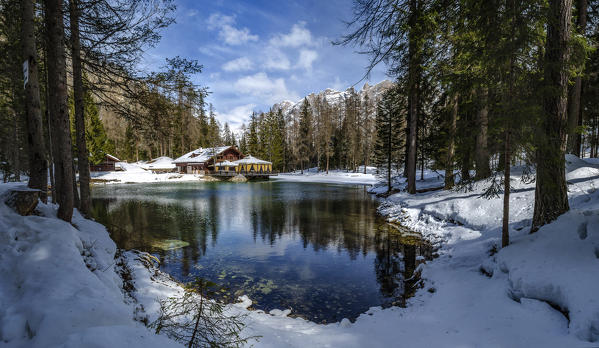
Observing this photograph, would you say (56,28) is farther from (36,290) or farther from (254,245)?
(254,245)

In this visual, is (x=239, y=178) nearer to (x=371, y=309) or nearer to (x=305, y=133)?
(x=305, y=133)

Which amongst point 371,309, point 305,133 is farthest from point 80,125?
point 305,133

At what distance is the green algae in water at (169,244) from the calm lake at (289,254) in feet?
0.11

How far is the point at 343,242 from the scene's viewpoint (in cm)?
1030

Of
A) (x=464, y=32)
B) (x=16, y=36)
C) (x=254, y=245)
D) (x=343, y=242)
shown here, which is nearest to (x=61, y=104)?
(x=16, y=36)

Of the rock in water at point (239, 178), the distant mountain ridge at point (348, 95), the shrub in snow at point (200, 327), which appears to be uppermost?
the distant mountain ridge at point (348, 95)

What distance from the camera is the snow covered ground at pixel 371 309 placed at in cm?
246

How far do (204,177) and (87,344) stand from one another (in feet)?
157

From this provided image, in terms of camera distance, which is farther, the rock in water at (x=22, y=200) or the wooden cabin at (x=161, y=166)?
the wooden cabin at (x=161, y=166)

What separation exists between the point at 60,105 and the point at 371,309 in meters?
8.28

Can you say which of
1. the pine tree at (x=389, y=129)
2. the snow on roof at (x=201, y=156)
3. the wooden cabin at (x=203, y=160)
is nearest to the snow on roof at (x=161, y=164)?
the wooden cabin at (x=203, y=160)

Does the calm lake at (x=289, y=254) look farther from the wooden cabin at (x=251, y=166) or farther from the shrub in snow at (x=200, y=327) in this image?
the wooden cabin at (x=251, y=166)

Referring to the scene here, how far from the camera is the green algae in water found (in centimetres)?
960

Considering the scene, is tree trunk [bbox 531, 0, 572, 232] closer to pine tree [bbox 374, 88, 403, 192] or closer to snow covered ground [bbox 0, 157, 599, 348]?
snow covered ground [bbox 0, 157, 599, 348]
